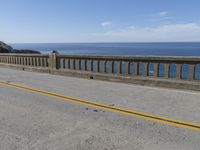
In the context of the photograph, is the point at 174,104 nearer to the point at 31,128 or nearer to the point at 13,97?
the point at 31,128

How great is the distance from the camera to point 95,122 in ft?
15.2

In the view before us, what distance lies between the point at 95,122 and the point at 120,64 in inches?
192

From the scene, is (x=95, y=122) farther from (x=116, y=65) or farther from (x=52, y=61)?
(x=52, y=61)

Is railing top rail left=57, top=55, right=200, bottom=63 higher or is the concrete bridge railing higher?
railing top rail left=57, top=55, right=200, bottom=63

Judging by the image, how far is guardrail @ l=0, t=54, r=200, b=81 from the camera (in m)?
7.55

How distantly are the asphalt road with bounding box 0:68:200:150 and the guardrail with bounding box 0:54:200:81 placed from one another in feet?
2.87

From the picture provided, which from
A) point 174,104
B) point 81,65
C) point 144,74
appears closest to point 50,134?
point 174,104

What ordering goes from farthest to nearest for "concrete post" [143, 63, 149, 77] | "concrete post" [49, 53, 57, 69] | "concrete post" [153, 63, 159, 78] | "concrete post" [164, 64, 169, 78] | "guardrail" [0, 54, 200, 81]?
"concrete post" [49, 53, 57, 69]
"concrete post" [143, 63, 149, 77]
"concrete post" [153, 63, 159, 78]
"concrete post" [164, 64, 169, 78]
"guardrail" [0, 54, 200, 81]

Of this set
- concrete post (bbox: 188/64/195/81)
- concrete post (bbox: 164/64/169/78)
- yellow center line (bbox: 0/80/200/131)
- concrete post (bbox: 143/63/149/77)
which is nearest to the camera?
yellow center line (bbox: 0/80/200/131)

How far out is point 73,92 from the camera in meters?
7.47

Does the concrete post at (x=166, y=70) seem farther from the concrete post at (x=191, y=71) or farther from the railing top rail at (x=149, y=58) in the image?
the concrete post at (x=191, y=71)

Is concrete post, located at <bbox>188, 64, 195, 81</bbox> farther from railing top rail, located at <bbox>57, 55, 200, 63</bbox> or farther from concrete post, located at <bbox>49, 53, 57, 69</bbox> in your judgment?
concrete post, located at <bbox>49, 53, 57, 69</bbox>

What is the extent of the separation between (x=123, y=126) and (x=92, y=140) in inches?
33.2

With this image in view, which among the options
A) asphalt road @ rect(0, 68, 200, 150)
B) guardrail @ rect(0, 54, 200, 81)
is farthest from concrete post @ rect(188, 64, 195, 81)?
asphalt road @ rect(0, 68, 200, 150)
